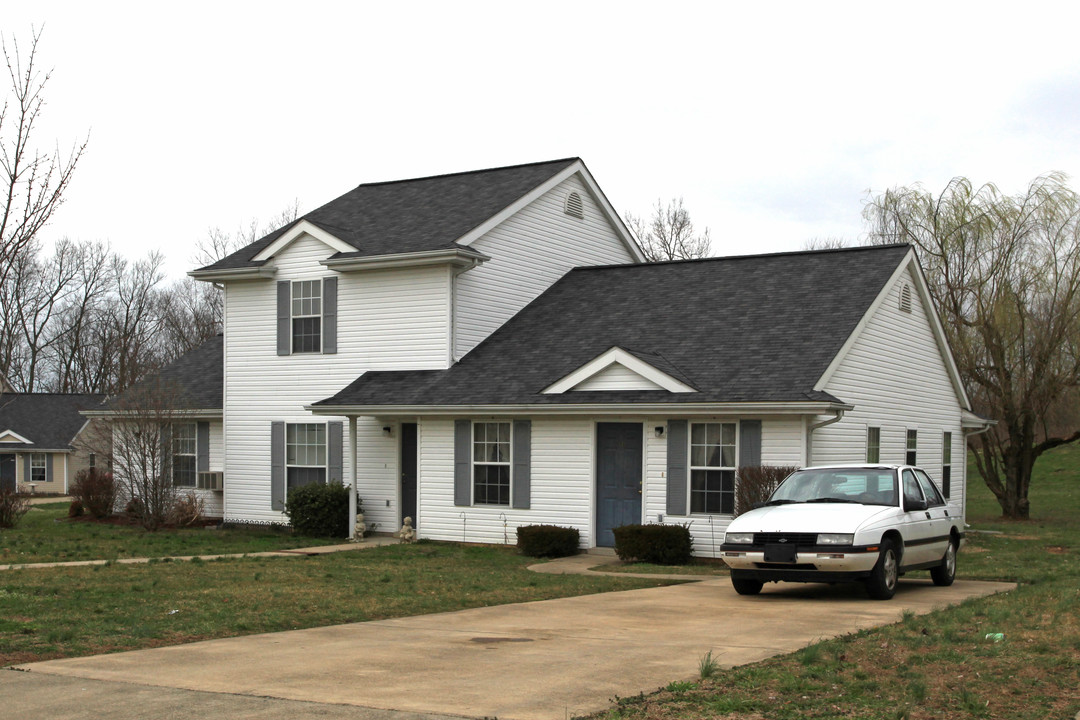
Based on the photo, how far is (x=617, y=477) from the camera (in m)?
20.2

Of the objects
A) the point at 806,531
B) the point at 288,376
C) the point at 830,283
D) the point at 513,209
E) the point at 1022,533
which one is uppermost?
the point at 513,209

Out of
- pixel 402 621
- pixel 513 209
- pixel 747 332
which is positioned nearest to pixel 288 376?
pixel 513 209

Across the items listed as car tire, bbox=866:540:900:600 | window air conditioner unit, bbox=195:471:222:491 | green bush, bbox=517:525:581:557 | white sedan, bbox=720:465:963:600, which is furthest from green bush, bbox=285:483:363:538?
car tire, bbox=866:540:900:600

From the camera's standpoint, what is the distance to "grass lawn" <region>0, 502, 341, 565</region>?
19.1 metres

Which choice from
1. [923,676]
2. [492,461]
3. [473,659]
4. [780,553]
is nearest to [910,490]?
[780,553]

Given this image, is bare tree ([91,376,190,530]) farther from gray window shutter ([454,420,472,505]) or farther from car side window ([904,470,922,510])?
car side window ([904,470,922,510])

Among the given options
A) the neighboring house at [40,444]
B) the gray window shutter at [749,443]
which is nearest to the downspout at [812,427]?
the gray window shutter at [749,443]

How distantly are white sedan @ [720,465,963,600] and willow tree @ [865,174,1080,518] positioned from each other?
16990 mm

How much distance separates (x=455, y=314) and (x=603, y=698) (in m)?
15.6

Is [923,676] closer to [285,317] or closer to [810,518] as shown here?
[810,518]

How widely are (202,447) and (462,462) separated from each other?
7.97 meters

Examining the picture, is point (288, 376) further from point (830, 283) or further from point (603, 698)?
point (603, 698)

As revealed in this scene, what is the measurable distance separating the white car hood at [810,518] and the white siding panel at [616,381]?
6036mm

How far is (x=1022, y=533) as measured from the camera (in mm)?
26047
